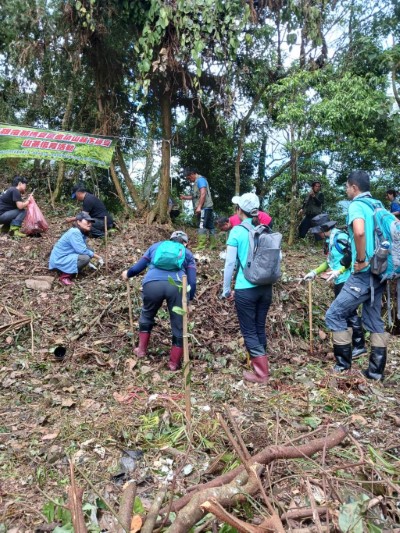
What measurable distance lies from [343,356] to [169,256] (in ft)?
6.36

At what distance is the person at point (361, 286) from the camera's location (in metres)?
4.01

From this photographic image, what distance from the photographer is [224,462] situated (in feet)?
9.22

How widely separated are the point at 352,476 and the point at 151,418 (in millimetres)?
1590

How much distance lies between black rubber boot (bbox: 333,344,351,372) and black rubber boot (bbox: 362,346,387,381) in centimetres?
21

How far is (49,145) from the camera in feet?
29.5

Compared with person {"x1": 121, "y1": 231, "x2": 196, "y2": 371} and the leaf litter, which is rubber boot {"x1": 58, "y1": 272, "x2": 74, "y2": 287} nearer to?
the leaf litter

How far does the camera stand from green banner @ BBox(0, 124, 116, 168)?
29.1 ft

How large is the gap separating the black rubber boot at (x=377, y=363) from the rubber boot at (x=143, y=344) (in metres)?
2.31

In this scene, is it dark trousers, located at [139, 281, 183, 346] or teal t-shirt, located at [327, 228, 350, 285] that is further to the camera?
teal t-shirt, located at [327, 228, 350, 285]

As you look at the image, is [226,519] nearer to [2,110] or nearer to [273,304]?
[273,304]

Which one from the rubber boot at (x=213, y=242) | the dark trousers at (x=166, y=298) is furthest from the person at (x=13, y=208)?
the dark trousers at (x=166, y=298)

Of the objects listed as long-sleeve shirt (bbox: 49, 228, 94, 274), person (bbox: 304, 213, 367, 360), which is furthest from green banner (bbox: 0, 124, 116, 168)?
person (bbox: 304, 213, 367, 360)

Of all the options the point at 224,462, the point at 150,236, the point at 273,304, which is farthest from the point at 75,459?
the point at 150,236

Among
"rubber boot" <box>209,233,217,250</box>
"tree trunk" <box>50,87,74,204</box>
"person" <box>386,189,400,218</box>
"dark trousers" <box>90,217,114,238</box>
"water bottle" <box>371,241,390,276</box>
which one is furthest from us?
"tree trunk" <box>50,87,74,204</box>
